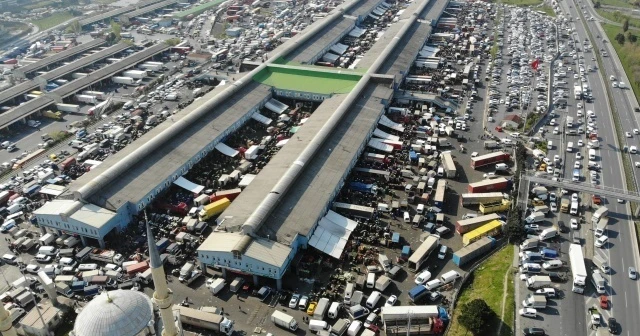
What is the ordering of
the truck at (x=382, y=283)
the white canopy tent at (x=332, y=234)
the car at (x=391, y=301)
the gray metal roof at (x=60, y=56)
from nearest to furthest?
the car at (x=391, y=301)
the truck at (x=382, y=283)
the white canopy tent at (x=332, y=234)
the gray metal roof at (x=60, y=56)

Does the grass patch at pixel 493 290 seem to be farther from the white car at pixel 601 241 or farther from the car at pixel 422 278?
the white car at pixel 601 241

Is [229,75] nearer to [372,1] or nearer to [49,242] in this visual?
[49,242]

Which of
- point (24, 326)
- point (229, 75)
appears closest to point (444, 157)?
point (229, 75)

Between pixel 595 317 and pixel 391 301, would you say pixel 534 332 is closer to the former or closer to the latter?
pixel 595 317

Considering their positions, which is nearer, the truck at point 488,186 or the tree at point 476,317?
the tree at point 476,317

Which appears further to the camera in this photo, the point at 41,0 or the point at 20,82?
the point at 41,0

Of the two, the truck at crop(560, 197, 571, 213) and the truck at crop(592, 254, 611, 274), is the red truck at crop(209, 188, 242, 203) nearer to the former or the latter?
the truck at crop(560, 197, 571, 213)

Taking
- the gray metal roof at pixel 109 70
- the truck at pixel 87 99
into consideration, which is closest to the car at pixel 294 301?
the truck at pixel 87 99

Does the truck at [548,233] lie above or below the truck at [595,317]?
above
